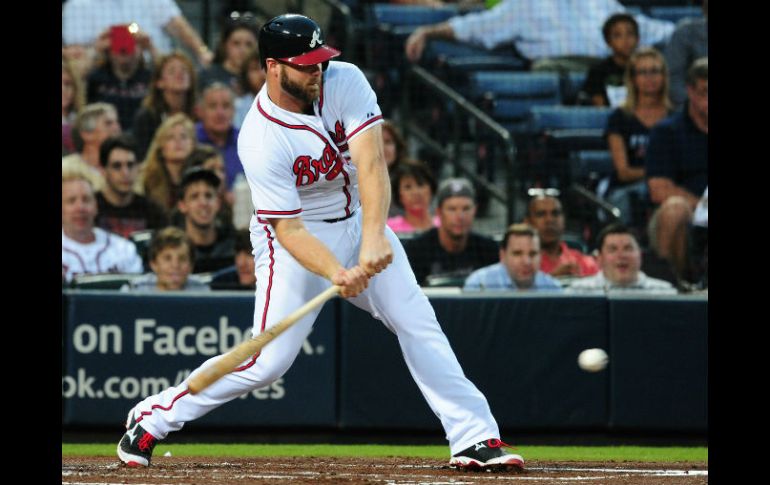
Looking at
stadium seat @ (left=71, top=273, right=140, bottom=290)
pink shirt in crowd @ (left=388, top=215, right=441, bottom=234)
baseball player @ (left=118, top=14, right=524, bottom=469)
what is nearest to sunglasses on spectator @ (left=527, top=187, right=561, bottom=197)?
pink shirt in crowd @ (left=388, top=215, right=441, bottom=234)

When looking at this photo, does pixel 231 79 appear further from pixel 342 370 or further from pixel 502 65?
pixel 342 370

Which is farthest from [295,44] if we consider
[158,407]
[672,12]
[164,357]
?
[672,12]

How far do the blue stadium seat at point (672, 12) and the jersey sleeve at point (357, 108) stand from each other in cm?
614

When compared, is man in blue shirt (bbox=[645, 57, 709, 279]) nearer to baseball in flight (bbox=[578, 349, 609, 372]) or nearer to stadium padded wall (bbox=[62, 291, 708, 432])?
stadium padded wall (bbox=[62, 291, 708, 432])

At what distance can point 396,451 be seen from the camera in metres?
7.31

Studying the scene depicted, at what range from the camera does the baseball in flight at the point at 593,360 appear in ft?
23.3

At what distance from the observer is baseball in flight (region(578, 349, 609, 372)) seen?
7.10 metres

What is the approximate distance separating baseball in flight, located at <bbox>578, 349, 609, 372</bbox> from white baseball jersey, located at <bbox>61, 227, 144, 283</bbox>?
2.94 meters

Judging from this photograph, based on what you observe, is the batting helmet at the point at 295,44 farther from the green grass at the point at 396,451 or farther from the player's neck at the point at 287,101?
the green grass at the point at 396,451

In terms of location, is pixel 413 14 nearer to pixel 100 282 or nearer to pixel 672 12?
pixel 672 12

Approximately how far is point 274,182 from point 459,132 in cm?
494

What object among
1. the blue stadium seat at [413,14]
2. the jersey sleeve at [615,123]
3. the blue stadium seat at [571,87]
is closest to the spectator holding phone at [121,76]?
the blue stadium seat at [413,14]

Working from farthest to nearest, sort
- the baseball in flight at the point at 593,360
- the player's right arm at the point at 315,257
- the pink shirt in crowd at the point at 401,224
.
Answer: the pink shirt in crowd at the point at 401,224 → the baseball in flight at the point at 593,360 → the player's right arm at the point at 315,257

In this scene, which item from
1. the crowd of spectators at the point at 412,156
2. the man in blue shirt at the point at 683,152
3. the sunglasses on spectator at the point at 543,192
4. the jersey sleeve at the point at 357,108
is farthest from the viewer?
the man in blue shirt at the point at 683,152
